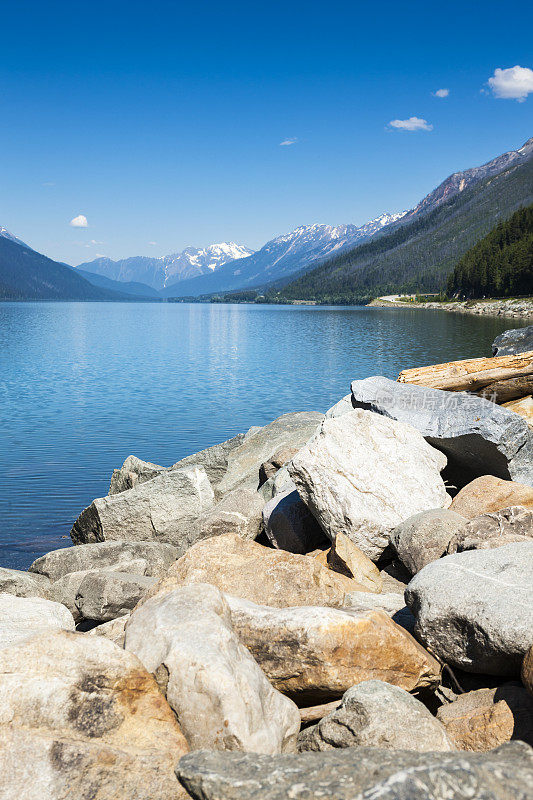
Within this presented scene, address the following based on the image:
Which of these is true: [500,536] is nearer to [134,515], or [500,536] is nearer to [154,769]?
[154,769]

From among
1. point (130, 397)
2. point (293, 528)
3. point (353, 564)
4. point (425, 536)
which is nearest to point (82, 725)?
point (353, 564)

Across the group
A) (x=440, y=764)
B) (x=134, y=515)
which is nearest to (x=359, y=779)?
(x=440, y=764)

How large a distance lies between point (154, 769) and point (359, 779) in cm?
168

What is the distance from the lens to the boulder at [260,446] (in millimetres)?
15289

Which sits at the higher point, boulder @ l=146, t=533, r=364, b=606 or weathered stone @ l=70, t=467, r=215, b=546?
boulder @ l=146, t=533, r=364, b=606

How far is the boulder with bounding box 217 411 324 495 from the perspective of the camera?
15289 millimetres

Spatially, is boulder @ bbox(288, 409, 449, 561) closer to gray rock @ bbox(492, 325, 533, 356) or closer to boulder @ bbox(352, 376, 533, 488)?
boulder @ bbox(352, 376, 533, 488)

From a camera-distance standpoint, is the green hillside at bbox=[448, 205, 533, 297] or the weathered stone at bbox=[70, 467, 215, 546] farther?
the green hillside at bbox=[448, 205, 533, 297]

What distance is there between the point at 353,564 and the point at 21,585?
5663 mm

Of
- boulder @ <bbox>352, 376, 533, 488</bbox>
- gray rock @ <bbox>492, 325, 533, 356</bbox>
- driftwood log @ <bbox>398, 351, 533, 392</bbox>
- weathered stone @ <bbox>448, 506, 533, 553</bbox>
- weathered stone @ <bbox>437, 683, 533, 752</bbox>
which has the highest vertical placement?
gray rock @ <bbox>492, 325, 533, 356</bbox>

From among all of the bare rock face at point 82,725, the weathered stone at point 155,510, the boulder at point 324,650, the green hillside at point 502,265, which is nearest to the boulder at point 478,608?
the boulder at point 324,650

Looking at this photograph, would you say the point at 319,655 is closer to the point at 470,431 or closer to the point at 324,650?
the point at 324,650

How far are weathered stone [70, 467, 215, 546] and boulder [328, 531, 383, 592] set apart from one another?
5376 mm

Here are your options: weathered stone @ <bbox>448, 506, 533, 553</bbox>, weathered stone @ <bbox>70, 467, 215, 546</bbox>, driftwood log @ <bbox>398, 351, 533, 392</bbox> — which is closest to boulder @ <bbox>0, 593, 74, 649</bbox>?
weathered stone @ <bbox>448, 506, 533, 553</bbox>
